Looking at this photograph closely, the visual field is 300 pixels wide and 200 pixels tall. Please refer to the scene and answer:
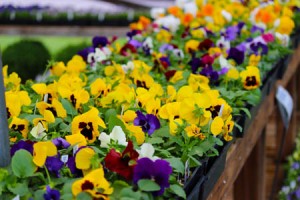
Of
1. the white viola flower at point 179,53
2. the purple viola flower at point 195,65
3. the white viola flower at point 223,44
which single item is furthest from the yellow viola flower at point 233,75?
the white viola flower at point 223,44

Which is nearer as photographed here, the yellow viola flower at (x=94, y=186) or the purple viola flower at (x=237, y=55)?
the yellow viola flower at (x=94, y=186)

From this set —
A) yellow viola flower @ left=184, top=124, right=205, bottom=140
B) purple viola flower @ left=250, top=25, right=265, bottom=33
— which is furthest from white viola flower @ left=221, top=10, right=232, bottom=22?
yellow viola flower @ left=184, top=124, right=205, bottom=140

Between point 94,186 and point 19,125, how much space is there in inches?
18.2

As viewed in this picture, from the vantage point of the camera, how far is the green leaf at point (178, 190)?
4.43ft

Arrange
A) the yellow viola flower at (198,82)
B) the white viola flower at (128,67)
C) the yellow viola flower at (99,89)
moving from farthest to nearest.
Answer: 1. the white viola flower at (128,67)
2. the yellow viola flower at (198,82)
3. the yellow viola flower at (99,89)

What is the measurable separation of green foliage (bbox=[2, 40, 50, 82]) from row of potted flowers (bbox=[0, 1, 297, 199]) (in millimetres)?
1962

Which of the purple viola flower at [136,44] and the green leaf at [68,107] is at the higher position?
the purple viola flower at [136,44]

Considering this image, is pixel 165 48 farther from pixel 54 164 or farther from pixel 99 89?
pixel 54 164

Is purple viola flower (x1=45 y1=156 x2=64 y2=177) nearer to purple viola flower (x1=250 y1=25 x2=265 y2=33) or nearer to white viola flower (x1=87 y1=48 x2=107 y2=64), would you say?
white viola flower (x1=87 y1=48 x2=107 y2=64)

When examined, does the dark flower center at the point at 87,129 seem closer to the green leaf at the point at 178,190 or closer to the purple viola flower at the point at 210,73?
the green leaf at the point at 178,190

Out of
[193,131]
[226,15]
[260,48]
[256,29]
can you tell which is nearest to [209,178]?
[193,131]

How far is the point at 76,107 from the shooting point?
1.85m

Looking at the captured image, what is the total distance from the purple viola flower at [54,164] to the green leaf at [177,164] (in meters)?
0.25

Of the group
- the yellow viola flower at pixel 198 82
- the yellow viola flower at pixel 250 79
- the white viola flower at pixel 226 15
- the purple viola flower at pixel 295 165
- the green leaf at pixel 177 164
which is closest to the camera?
the green leaf at pixel 177 164
